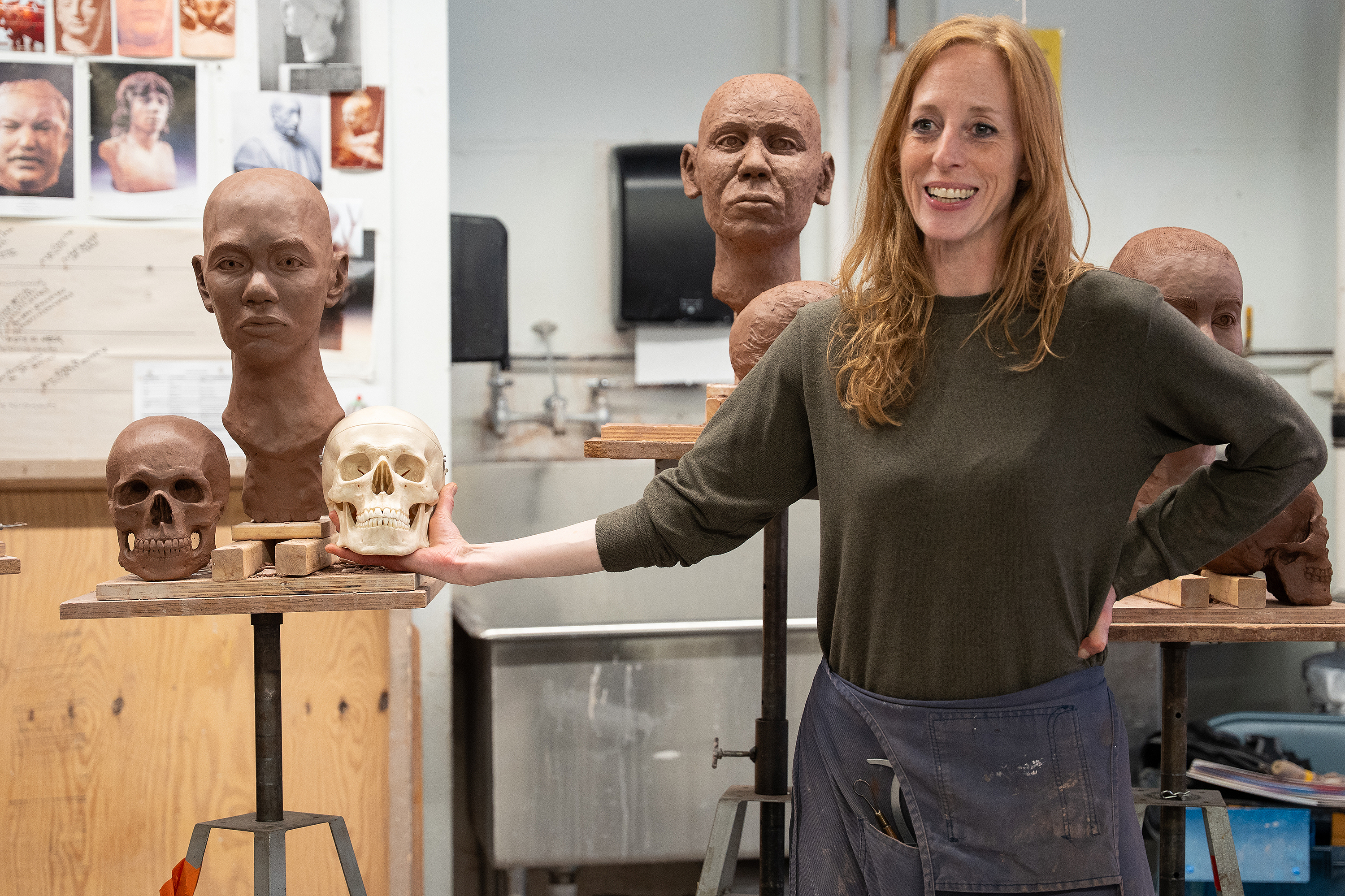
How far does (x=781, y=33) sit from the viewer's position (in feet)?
13.3

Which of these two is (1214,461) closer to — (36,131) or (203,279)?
(203,279)

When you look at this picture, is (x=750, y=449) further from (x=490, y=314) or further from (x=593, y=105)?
(x=593, y=105)

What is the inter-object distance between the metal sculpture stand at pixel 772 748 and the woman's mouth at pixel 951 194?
834mm

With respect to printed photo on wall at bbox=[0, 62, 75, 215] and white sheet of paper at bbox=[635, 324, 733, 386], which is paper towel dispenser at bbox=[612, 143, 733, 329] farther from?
printed photo on wall at bbox=[0, 62, 75, 215]

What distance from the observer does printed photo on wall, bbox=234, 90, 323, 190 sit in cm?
276

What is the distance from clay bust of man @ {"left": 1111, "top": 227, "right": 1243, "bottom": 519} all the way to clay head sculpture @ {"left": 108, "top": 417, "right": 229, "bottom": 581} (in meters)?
1.57

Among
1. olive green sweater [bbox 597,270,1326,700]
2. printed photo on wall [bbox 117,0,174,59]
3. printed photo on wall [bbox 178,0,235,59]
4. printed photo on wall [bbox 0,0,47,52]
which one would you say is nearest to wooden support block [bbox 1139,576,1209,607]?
olive green sweater [bbox 597,270,1326,700]

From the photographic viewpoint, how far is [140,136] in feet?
8.96

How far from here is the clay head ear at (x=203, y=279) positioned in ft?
5.99

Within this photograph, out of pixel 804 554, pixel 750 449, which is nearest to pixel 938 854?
pixel 750 449

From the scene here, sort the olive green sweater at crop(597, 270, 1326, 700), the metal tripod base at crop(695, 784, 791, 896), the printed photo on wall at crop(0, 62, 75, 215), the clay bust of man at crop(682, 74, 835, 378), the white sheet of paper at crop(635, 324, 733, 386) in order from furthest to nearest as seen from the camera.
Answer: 1. the white sheet of paper at crop(635, 324, 733, 386)
2. the printed photo on wall at crop(0, 62, 75, 215)
3. the clay bust of man at crop(682, 74, 835, 378)
4. the metal tripod base at crop(695, 784, 791, 896)
5. the olive green sweater at crop(597, 270, 1326, 700)

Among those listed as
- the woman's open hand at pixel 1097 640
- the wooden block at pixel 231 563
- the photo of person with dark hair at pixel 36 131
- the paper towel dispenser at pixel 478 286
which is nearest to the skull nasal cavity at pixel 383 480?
the wooden block at pixel 231 563

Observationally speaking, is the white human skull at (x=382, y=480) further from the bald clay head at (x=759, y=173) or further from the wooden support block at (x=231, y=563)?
the bald clay head at (x=759, y=173)

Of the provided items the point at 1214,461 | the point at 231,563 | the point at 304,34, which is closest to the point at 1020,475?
the point at 1214,461
